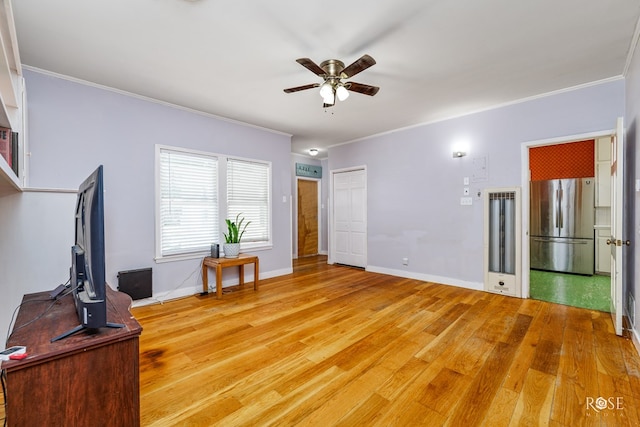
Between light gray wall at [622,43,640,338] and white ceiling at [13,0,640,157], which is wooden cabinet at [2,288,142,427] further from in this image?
light gray wall at [622,43,640,338]

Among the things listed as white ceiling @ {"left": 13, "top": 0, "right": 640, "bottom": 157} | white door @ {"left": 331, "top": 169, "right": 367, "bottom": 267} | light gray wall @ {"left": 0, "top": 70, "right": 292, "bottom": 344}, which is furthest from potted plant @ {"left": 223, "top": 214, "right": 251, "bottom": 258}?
white door @ {"left": 331, "top": 169, "right": 367, "bottom": 267}

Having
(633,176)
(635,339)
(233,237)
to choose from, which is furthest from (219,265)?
(633,176)

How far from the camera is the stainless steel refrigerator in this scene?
493 centimetres

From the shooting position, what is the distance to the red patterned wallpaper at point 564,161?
5.32 meters

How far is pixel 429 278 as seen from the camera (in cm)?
463

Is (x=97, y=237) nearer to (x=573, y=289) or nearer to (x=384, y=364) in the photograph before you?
(x=384, y=364)

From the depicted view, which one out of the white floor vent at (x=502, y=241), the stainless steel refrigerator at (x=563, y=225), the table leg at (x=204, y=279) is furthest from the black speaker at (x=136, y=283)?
the stainless steel refrigerator at (x=563, y=225)

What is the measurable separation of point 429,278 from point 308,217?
358 centimetres

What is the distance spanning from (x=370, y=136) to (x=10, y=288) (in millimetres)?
5121

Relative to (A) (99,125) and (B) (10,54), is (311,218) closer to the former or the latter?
(A) (99,125)

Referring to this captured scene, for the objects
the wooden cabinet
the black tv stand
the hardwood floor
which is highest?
the black tv stand

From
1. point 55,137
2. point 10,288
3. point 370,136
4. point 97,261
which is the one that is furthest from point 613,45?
point 55,137

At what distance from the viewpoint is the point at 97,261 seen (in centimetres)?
114

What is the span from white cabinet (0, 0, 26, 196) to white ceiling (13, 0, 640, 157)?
278 mm
